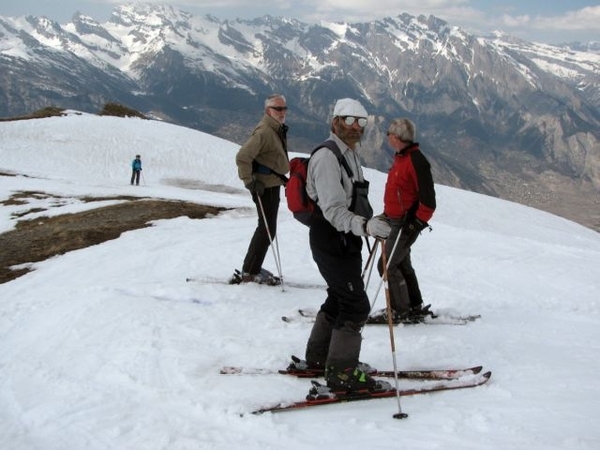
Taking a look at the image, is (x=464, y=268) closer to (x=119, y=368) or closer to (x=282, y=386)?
(x=282, y=386)

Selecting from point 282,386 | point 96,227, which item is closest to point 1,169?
point 96,227

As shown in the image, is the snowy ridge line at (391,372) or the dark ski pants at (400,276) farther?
the dark ski pants at (400,276)

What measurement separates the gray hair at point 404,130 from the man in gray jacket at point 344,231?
162cm

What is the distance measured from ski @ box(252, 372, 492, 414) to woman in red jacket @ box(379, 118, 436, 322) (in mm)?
2256

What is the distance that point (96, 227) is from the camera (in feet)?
60.6

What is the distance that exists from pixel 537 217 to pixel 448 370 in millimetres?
40611

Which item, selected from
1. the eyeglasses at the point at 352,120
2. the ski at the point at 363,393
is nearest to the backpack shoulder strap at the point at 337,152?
the eyeglasses at the point at 352,120

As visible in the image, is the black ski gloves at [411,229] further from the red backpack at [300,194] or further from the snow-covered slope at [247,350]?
the red backpack at [300,194]

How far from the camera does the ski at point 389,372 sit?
6.99 m

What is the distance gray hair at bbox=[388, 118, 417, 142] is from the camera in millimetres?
7805

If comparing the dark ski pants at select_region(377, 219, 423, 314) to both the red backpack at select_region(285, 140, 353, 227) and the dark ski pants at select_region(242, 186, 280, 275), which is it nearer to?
the red backpack at select_region(285, 140, 353, 227)

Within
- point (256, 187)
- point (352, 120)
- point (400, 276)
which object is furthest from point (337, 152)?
point (256, 187)

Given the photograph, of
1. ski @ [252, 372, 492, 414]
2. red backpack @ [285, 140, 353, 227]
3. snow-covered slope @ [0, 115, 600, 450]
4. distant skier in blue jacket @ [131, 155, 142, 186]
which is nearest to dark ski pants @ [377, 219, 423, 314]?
snow-covered slope @ [0, 115, 600, 450]

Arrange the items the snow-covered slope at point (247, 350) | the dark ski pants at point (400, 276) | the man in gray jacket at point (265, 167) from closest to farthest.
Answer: the snow-covered slope at point (247, 350), the dark ski pants at point (400, 276), the man in gray jacket at point (265, 167)
